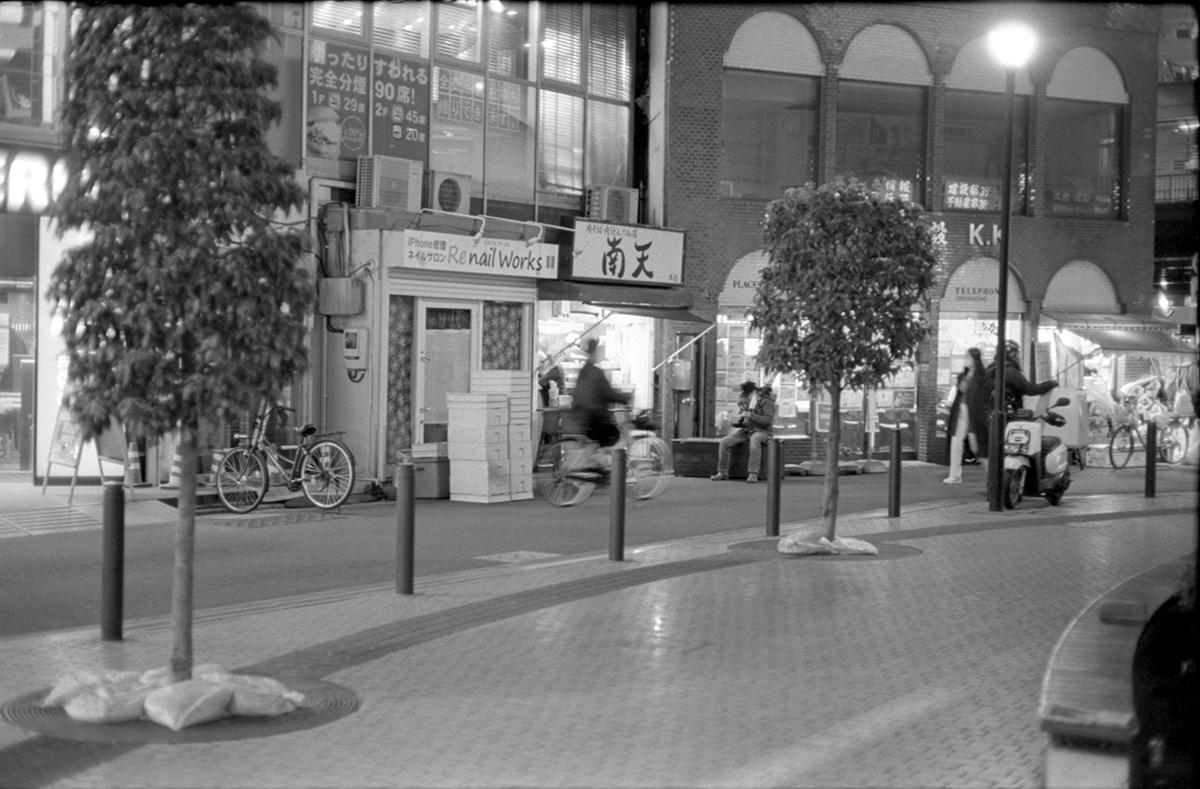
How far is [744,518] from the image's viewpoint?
1638 cm

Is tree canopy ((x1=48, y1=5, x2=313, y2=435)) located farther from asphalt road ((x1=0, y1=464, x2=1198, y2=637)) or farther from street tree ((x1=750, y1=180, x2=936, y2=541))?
street tree ((x1=750, y1=180, x2=936, y2=541))

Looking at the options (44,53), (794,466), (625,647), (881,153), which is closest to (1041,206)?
(881,153)

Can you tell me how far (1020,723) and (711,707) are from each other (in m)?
1.52

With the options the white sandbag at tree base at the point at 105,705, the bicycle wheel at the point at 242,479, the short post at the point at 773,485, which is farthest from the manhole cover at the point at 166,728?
the bicycle wheel at the point at 242,479

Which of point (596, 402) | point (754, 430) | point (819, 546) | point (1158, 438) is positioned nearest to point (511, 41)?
point (754, 430)

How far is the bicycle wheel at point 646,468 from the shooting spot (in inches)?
→ 698

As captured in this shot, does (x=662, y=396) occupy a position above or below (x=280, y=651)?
above

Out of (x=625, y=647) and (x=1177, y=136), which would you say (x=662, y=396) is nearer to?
(x=625, y=647)

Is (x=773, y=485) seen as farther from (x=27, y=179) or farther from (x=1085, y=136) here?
(x=1085, y=136)

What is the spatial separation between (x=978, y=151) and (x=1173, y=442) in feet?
21.4

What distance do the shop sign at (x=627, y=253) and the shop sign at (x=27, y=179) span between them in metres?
8.25

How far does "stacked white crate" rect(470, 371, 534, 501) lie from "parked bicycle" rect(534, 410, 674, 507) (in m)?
0.35

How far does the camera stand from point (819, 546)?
12961mm

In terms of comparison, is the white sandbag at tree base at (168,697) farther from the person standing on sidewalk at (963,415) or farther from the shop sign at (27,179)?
the person standing on sidewalk at (963,415)
